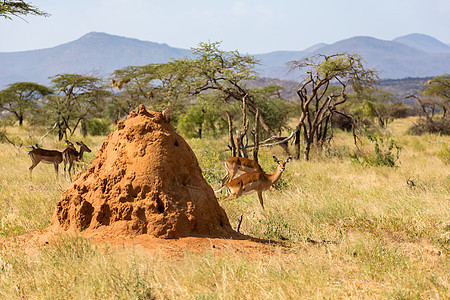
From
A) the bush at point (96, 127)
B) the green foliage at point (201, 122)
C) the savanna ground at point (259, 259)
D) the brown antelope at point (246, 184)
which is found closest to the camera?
the savanna ground at point (259, 259)

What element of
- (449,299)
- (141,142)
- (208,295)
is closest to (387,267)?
(449,299)

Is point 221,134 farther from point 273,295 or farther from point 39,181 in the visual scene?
point 273,295

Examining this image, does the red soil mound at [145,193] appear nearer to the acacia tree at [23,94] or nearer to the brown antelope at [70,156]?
the brown antelope at [70,156]

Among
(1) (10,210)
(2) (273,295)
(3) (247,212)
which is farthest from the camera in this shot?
(3) (247,212)

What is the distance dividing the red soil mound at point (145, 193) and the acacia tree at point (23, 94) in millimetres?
29266

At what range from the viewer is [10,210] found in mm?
6145

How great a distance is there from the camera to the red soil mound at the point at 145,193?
441 centimetres

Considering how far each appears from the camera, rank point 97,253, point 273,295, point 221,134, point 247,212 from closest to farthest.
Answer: point 273,295 → point 97,253 → point 247,212 → point 221,134

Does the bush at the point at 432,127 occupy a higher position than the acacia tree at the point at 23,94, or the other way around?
the acacia tree at the point at 23,94

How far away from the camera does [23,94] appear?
105ft

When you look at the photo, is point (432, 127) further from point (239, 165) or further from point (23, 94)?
point (23, 94)

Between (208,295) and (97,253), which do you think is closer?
(208,295)

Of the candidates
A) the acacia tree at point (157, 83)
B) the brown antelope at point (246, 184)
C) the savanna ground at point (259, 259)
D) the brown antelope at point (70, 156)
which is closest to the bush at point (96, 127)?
the acacia tree at point (157, 83)

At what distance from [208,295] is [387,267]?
6.15 feet
